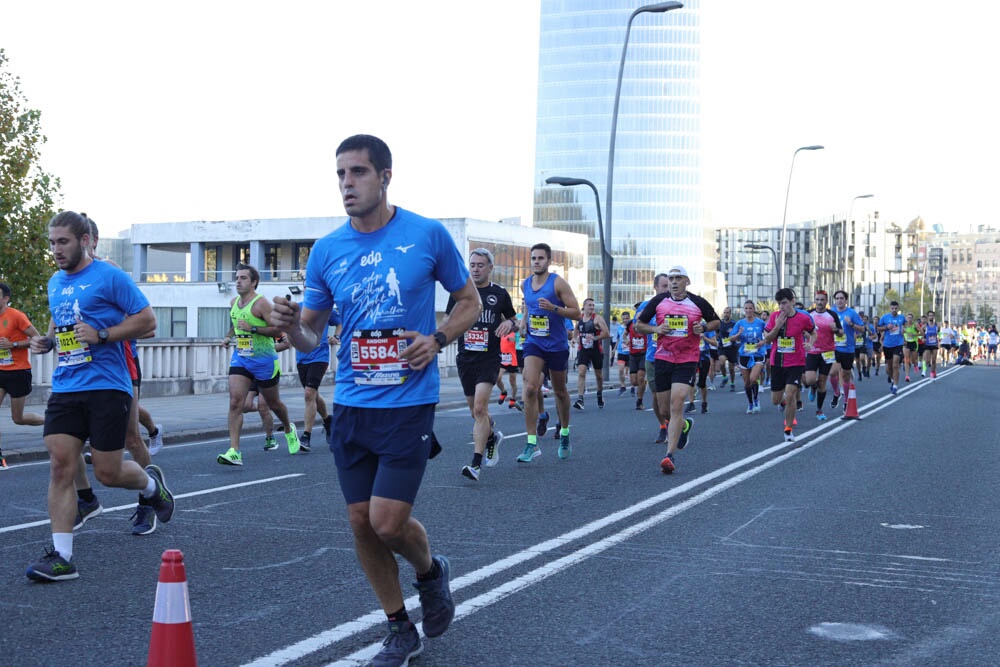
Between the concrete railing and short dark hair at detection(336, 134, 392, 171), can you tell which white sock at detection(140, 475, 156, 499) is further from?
the concrete railing

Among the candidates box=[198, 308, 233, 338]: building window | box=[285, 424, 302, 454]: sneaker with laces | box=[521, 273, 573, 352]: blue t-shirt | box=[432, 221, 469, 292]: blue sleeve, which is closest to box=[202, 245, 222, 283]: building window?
box=[198, 308, 233, 338]: building window

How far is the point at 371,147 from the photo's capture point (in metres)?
4.36

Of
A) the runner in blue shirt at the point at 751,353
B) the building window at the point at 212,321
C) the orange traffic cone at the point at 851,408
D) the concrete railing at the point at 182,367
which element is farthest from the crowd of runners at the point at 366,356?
the building window at the point at 212,321

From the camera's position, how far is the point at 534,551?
6.70m

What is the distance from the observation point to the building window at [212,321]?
75.9 meters

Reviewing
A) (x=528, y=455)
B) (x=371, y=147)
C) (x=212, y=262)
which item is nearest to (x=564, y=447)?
(x=528, y=455)

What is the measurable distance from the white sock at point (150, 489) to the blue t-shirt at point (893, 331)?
24784mm

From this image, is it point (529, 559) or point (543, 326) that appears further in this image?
point (543, 326)

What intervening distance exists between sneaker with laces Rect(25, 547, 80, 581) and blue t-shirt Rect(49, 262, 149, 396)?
34.0 inches

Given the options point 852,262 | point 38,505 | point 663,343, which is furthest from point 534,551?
point 852,262

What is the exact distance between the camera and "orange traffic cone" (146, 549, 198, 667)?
345 centimetres

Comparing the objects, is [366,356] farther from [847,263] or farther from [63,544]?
[847,263]

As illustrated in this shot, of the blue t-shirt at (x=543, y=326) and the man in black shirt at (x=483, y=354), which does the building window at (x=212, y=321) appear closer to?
the blue t-shirt at (x=543, y=326)

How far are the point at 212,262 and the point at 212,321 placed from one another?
288 inches
